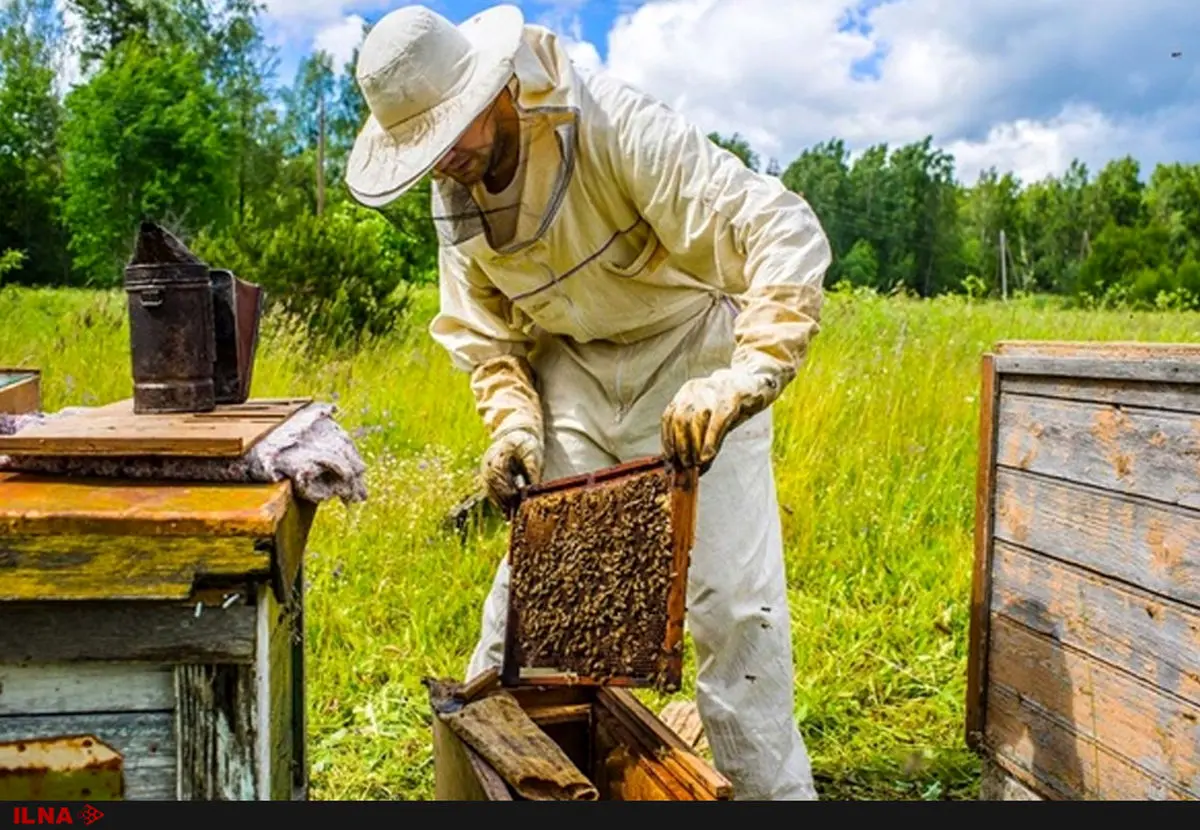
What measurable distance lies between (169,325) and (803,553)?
265 cm

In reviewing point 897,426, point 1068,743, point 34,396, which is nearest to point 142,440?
point 34,396

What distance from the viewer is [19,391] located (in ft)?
6.71

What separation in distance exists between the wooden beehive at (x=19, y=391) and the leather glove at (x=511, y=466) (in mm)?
915

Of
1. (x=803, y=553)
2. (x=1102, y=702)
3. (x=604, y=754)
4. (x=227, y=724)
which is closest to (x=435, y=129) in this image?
(x=227, y=724)

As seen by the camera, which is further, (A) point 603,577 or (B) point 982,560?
(B) point 982,560

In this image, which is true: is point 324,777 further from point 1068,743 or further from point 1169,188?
point 1169,188

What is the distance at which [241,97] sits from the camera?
24.4m

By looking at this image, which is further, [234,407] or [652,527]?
[234,407]

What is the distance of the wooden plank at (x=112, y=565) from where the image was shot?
47.2 inches

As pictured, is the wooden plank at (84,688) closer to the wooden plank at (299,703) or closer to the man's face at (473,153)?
the wooden plank at (299,703)

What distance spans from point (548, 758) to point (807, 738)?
1.63m

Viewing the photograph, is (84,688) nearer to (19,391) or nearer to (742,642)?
(19,391)

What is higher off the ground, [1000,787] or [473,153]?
[473,153]

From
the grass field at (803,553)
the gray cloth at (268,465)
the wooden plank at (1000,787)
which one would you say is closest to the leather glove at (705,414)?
the gray cloth at (268,465)
